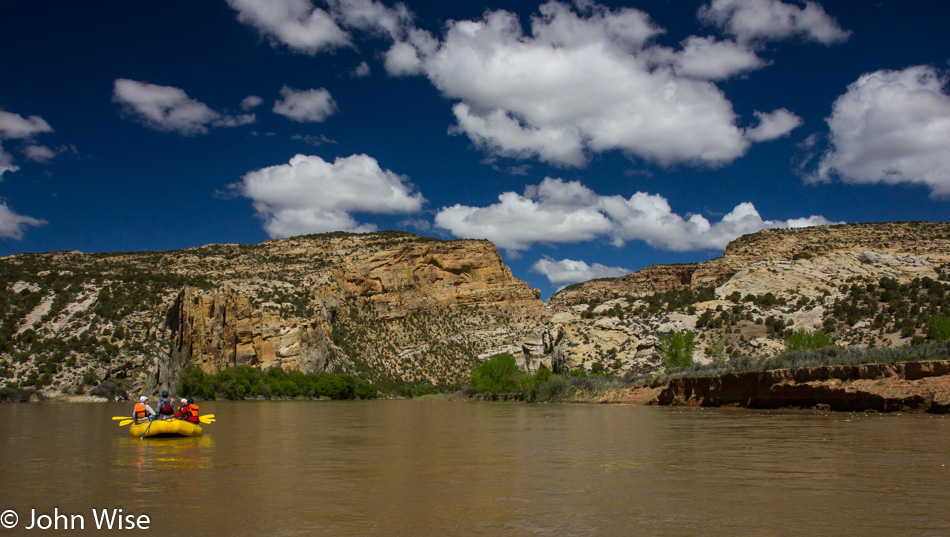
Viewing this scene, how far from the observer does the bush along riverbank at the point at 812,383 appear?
23.6m

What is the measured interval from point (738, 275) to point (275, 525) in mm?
66259

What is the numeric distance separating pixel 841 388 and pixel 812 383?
1675 millimetres

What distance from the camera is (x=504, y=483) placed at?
35.4 ft

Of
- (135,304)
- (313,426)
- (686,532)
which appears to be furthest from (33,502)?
(135,304)

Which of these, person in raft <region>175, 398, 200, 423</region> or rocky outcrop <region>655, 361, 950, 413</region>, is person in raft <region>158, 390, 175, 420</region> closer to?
person in raft <region>175, 398, 200, 423</region>

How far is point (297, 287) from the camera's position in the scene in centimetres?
9088

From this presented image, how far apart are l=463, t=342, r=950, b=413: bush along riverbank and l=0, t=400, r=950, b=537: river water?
4.51 metres

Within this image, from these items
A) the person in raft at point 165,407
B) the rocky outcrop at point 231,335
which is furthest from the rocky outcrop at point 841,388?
the rocky outcrop at point 231,335

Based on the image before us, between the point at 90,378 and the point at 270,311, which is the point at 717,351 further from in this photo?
the point at 90,378

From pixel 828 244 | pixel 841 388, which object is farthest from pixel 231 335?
pixel 828 244

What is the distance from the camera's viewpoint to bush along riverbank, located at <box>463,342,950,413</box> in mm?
23594

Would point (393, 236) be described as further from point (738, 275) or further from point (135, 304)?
point (738, 275)

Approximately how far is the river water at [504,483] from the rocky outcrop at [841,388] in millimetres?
4297

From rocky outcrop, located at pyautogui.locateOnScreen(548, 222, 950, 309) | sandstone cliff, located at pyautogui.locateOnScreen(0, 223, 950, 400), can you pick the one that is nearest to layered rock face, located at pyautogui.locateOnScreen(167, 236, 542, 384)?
sandstone cliff, located at pyautogui.locateOnScreen(0, 223, 950, 400)
